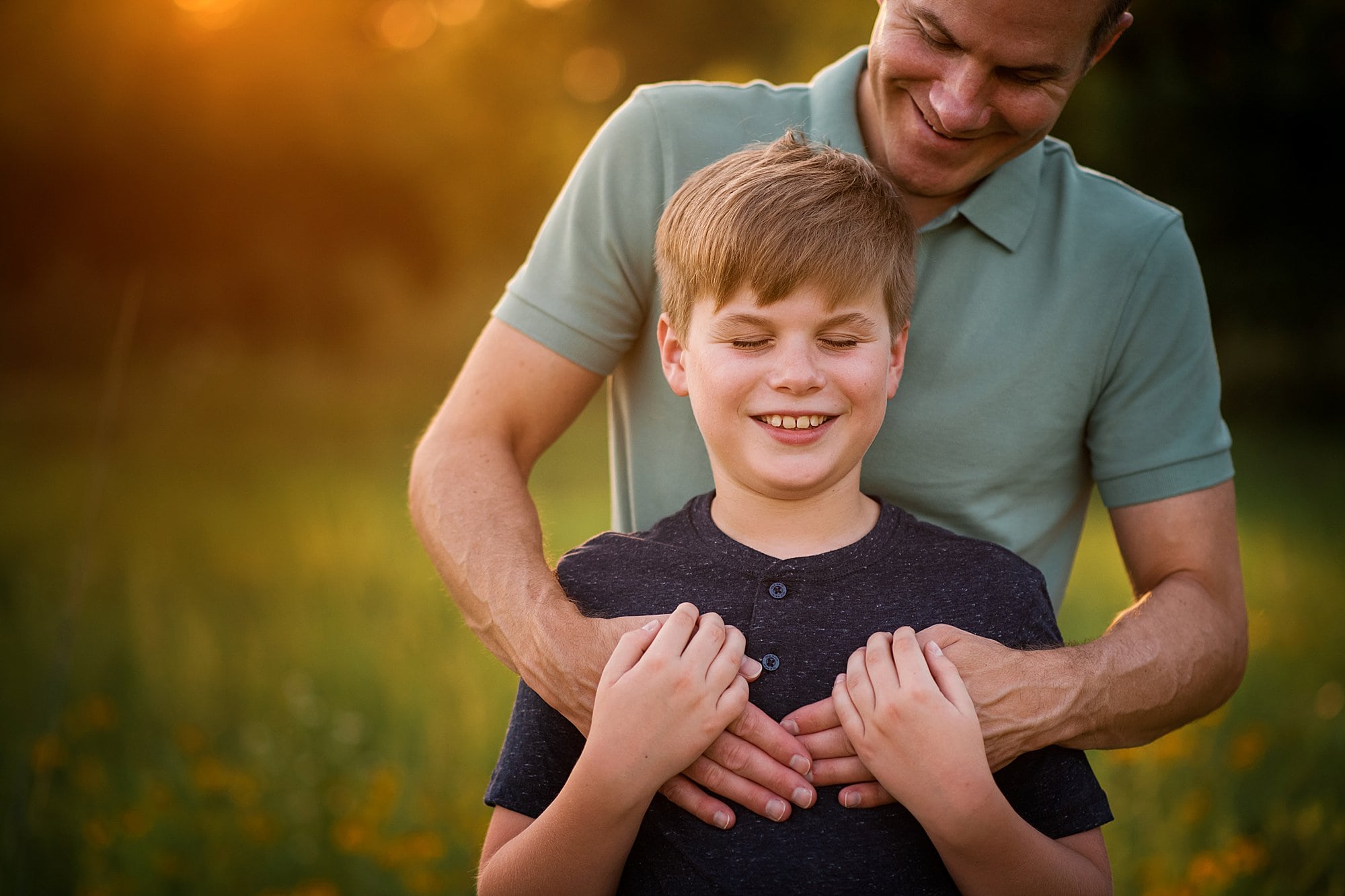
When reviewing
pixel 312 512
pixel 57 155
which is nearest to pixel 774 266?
pixel 312 512

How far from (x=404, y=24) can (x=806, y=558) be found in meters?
6.92

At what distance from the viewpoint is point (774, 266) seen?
1671 millimetres

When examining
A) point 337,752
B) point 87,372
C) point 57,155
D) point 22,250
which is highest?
point 57,155

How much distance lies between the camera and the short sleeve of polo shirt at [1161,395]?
2176mm

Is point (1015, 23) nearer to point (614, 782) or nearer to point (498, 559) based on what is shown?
point (498, 559)

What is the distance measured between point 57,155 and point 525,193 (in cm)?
286

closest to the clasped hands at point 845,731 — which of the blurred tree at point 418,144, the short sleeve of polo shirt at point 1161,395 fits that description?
the short sleeve of polo shirt at point 1161,395

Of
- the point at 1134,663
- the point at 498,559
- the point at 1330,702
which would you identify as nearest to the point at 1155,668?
the point at 1134,663

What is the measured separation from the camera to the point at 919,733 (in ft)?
5.16

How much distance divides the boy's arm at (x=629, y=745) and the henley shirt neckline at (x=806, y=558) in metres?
0.13

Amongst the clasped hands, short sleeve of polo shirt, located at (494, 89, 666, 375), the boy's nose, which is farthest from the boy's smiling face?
short sleeve of polo shirt, located at (494, 89, 666, 375)

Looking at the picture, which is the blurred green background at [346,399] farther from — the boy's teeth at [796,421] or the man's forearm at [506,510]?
the boy's teeth at [796,421]

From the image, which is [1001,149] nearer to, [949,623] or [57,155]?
[949,623]

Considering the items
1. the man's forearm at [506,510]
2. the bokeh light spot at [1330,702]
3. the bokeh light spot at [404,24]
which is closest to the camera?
the man's forearm at [506,510]
